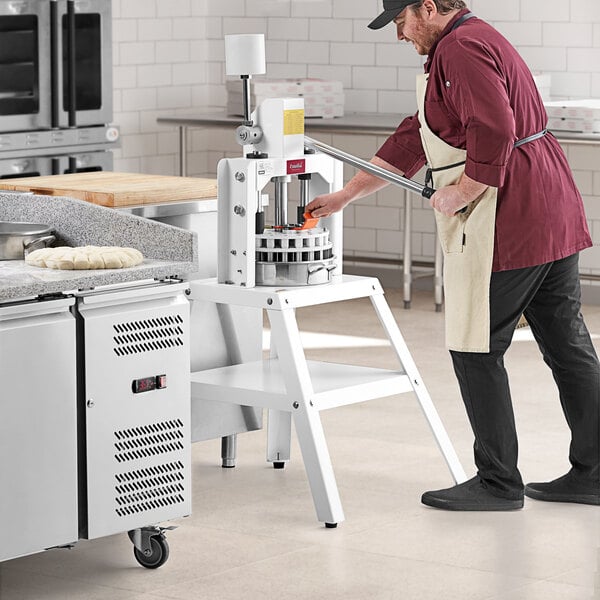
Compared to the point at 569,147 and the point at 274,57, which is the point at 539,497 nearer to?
the point at 569,147

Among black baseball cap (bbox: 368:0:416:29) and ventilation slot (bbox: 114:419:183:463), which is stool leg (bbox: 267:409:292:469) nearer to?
ventilation slot (bbox: 114:419:183:463)

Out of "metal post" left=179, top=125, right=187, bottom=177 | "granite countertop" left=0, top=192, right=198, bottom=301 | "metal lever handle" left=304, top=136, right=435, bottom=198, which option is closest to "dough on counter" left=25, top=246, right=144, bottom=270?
"granite countertop" left=0, top=192, right=198, bottom=301

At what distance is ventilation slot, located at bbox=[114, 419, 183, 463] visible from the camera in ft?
11.1

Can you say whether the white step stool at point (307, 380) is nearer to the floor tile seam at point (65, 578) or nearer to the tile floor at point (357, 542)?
the tile floor at point (357, 542)

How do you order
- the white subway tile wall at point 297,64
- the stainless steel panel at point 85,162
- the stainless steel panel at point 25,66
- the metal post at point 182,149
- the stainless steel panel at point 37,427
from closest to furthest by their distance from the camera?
the stainless steel panel at point 37,427
the stainless steel panel at point 25,66
the stainless steel panel at point 85,162
the white subway tile wall at point 297,64
the metal post at point 182,149

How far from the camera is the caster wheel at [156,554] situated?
3498 mm

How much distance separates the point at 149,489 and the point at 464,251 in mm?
1081

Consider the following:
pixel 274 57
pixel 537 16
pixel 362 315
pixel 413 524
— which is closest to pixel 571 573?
pixel 413 524

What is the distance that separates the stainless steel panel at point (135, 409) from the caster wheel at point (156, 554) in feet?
0.18

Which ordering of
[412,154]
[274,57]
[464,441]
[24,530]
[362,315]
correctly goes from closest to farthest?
[24,530] < [412,154] < [464,441] < [362,315] < [274,57]

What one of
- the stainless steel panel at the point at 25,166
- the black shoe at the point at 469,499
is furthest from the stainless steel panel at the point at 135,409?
the stainless steel panel at the point at 25,166

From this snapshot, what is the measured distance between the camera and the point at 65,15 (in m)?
6.75

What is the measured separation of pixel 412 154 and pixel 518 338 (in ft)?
8.84

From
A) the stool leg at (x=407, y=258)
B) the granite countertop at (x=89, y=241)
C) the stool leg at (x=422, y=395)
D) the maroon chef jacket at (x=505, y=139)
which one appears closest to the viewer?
the granite countertop at (x=89, y=241)
